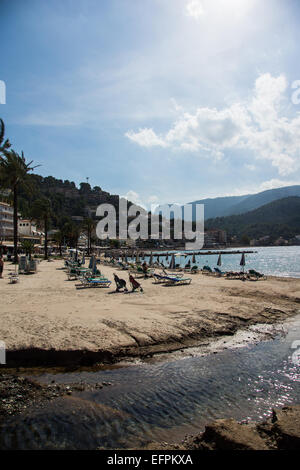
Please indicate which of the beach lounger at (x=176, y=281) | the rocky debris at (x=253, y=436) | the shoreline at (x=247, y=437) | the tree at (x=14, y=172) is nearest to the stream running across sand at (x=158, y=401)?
the shoreline at (x=247, y=437)

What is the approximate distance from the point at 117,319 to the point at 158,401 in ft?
11.7

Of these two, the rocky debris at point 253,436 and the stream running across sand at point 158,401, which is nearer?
the rocky debris at point 253,436

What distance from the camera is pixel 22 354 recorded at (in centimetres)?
626

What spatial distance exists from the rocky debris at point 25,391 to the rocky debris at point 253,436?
2.34 meters

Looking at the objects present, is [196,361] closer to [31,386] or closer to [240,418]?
[240,418]

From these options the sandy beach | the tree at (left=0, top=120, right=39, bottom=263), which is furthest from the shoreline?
the tree at (left=0, top=120, right=39, bottom=263)

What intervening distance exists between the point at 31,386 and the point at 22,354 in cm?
126

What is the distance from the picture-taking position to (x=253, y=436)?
334cm

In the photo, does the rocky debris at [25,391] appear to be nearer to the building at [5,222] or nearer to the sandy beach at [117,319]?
the sandy beach at [117,319]

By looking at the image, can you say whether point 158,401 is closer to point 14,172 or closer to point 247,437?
point 247,437

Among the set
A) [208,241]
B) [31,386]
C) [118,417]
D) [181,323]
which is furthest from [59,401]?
[208,241]

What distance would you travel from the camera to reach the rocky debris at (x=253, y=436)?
3.19 m
